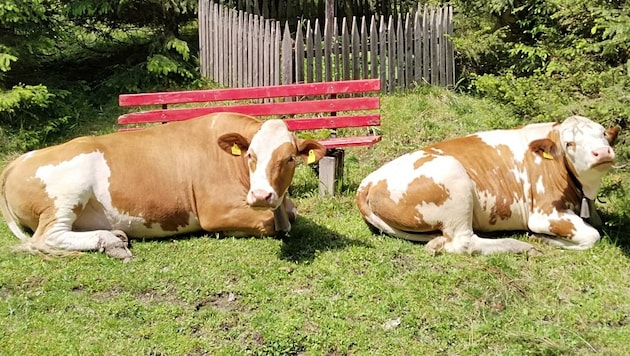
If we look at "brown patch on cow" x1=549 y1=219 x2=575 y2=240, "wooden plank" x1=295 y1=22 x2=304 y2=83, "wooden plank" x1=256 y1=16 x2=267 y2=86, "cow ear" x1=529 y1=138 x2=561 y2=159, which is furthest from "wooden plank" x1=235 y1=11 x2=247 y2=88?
"brown patch on cow" x1=549 y1=219 x2=575 y2=240

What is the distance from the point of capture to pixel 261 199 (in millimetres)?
5754

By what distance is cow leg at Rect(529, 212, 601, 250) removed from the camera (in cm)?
633

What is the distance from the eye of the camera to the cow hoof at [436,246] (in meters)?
6.38

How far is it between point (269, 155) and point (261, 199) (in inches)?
20.7

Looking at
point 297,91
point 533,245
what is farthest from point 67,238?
point 533,245

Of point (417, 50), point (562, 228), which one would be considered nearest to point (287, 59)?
point (417, 50)

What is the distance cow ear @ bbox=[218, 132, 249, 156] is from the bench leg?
63.6 inches

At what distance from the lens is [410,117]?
424 inches

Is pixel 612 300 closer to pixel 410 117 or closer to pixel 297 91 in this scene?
pixel 297 91

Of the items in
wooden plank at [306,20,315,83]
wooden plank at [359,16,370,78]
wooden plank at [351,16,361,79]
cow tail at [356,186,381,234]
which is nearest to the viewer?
cow tail at [356,186,381,234]

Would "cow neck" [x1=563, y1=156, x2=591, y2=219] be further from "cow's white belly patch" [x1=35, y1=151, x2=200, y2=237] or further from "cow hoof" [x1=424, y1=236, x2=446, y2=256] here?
"cow's white belly patch" [x1=35, y1=151, x2=200, y2=237]

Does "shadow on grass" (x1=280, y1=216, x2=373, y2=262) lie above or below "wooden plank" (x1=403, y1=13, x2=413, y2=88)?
below

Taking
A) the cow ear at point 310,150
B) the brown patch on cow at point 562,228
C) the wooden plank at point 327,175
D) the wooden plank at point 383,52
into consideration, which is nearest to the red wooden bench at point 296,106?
the wooden plank at point 327,175

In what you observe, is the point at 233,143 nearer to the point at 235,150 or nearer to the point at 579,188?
the point at 235,150
